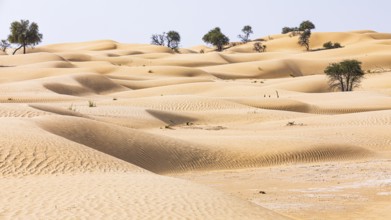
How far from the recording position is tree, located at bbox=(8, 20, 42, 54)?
7025 cm

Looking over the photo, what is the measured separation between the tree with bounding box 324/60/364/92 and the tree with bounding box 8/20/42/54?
132 ft

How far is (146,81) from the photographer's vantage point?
4612cm

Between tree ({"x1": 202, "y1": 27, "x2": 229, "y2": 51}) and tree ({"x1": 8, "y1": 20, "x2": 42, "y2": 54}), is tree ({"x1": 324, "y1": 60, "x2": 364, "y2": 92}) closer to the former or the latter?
tree ({"x1": 8, "y1": 20, "x2": 42, "y2": 54})

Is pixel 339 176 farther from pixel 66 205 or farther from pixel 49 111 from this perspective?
pixel 49 111

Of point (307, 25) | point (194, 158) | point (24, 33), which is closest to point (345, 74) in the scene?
point (194, 158)

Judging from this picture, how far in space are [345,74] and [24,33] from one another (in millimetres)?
42924

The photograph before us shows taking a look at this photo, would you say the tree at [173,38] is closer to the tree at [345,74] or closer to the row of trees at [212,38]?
the row of trees at [212,38]

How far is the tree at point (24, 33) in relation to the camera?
2766 inches

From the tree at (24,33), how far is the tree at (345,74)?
40.1 metres

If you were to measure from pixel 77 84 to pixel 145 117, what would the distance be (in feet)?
49.7

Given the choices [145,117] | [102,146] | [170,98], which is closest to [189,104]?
[170,98]

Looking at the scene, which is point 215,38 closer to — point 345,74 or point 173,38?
point 173,38

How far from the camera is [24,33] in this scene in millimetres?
70562

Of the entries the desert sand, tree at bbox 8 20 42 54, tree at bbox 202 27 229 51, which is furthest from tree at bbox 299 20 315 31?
the desert sand
